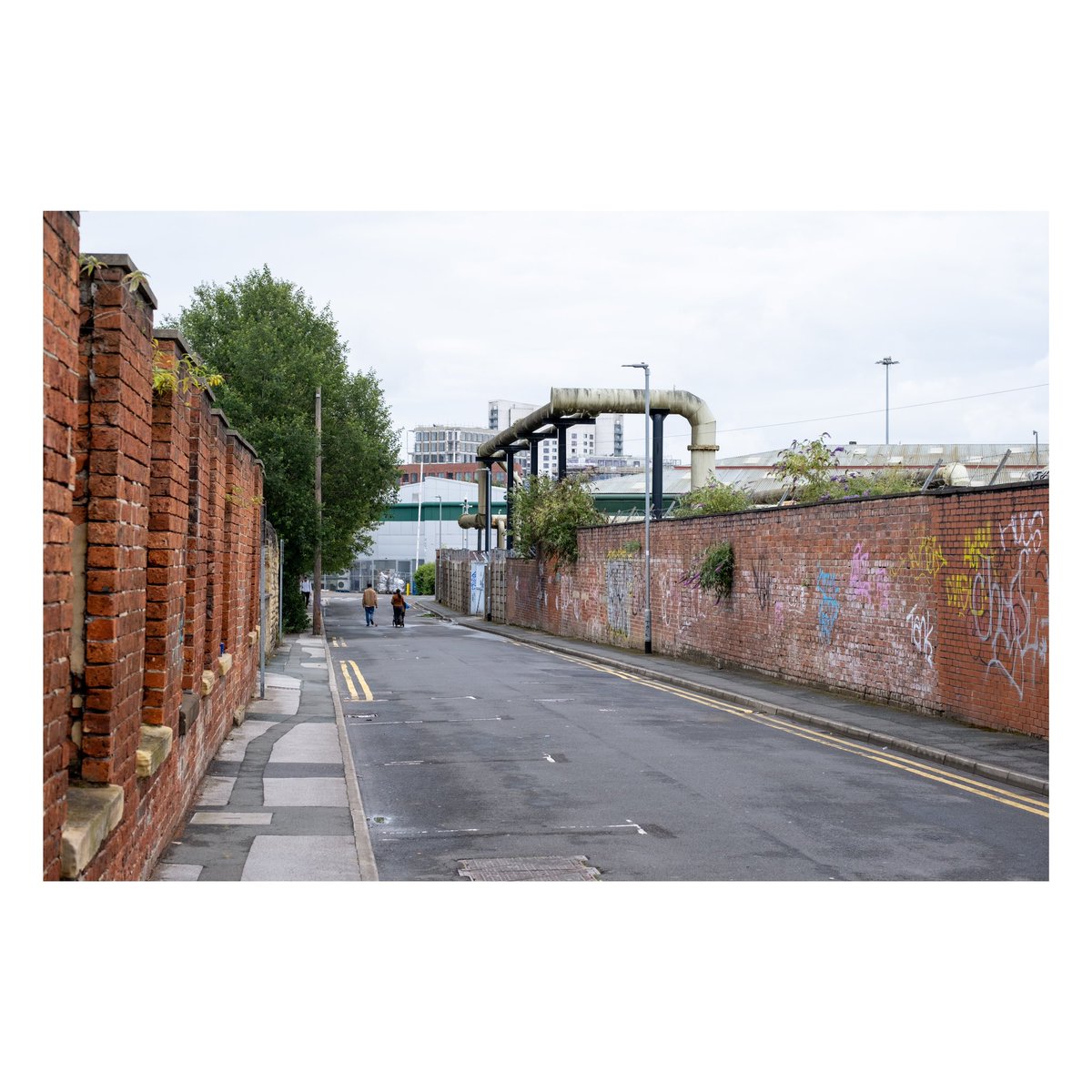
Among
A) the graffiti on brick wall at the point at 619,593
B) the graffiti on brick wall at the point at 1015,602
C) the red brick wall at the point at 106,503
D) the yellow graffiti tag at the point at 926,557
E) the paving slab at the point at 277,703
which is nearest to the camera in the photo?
Result: the red brick wall at the point at 106,503

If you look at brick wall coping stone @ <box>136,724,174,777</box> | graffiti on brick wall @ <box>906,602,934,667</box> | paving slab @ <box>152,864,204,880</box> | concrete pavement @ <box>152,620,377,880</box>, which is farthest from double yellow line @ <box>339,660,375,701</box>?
brick wall coping stone @ <box>136,724,174,777</box>

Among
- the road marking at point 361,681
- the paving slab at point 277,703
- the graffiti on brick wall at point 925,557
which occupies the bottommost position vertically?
the road marking at point 361,681

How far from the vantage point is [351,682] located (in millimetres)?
22641

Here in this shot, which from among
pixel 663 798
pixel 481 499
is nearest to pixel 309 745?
pixel 663 798

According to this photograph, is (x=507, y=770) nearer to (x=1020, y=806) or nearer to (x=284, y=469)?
(x=1020, y=806)

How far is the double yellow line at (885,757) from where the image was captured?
11.1 meters

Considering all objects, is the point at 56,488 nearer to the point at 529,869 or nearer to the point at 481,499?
the point at 529,869

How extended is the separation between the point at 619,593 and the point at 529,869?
84.0ft

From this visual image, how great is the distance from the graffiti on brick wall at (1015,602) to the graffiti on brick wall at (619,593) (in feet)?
57.5

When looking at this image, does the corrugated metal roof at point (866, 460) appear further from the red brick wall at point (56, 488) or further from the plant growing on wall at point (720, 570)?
the red brick wall at point (56, 488)

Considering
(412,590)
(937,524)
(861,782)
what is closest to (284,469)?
(937,524)

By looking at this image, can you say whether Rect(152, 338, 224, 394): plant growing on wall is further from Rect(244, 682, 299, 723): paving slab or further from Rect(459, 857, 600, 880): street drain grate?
Rect(244, 682, 299, 723): paving slab

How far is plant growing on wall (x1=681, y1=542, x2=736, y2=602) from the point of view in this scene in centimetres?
2486

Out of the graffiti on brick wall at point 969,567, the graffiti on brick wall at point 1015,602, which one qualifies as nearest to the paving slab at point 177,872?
the graffiti on brick wall at point 1015,602
